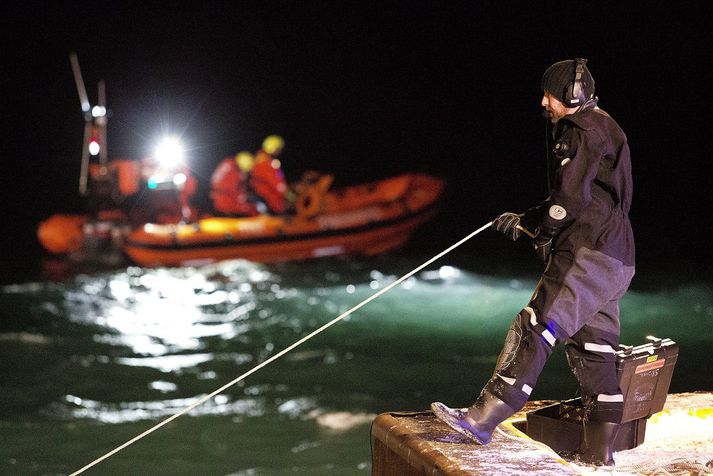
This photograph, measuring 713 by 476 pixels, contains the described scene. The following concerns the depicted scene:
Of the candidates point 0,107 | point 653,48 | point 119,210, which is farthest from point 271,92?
point 119,210

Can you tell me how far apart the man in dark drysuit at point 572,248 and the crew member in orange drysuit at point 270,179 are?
12.8 meters

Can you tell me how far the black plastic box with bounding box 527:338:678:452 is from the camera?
3746 mm

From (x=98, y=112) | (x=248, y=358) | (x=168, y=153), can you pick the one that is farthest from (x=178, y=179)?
(x=248, y=358)

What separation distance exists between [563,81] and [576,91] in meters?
0.07

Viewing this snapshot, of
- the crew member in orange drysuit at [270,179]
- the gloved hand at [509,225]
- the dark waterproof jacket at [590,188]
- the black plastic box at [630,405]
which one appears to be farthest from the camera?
the crew member in orange drysuit at [270,179]

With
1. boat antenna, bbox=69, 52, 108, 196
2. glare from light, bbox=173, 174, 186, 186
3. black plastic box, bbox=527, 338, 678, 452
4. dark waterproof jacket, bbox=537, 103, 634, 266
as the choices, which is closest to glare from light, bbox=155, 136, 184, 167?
glare from light, bbox=173, 174, 186, 186

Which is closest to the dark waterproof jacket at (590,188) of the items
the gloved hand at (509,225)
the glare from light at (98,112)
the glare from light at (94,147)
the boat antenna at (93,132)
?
the gloved hand at (509,225)

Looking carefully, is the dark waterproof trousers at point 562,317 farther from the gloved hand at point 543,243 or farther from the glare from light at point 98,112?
the glare from light at point 98,112

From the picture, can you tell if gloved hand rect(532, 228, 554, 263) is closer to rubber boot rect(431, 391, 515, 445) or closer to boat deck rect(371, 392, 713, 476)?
rubber boot rect(431, 391, 515, 445)

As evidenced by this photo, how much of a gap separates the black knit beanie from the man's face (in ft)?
0.07

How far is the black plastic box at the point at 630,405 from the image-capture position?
375 cm

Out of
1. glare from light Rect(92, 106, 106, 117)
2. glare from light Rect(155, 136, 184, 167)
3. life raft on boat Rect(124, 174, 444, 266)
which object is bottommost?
life raft on boat Rect(124, 174, 444, 266)

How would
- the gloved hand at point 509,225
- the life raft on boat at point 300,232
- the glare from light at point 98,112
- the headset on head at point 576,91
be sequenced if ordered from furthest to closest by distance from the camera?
the glare from light at point 98,112
the life raft on boat at point 300,232
the gloved hand at point 509,225
the headset on head at point 576,91

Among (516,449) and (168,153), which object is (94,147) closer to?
(168,153)
